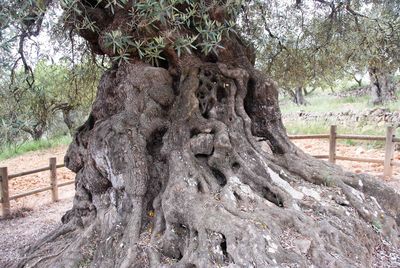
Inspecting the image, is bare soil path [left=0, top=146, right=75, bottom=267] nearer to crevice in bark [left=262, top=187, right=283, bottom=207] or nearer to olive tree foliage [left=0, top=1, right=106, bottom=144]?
olive tree foliage [left=0, top=1, right=106, bottom=144]

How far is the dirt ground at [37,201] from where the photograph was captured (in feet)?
19.4

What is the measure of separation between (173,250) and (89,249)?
106 centimetres

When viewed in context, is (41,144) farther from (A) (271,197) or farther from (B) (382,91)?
(B) (382,91)

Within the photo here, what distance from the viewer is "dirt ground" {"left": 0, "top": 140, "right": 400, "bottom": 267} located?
5.91m

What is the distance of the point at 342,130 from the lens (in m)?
11.8

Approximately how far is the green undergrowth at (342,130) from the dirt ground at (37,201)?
272 millimetres

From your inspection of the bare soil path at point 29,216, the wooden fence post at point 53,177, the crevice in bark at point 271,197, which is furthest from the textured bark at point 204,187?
the wooden fence post at point 53,177

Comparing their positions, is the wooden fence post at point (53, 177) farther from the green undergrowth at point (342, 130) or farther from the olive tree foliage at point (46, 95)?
the green undergrowth at point (342, 130)

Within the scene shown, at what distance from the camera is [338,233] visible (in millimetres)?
3158

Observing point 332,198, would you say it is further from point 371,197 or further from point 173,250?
point 173,250

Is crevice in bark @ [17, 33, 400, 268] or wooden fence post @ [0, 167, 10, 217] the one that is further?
wooden fence post @ [0, 167, 10, 217]

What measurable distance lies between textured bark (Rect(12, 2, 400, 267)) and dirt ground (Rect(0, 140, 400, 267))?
5.94ft

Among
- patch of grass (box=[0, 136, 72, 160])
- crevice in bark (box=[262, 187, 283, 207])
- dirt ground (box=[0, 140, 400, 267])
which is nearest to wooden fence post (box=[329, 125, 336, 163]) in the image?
dirt ground (box=[0, 140, 400, 267])

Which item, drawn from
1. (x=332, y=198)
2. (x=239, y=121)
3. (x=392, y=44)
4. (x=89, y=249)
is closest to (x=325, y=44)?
(x=392, y=44)
